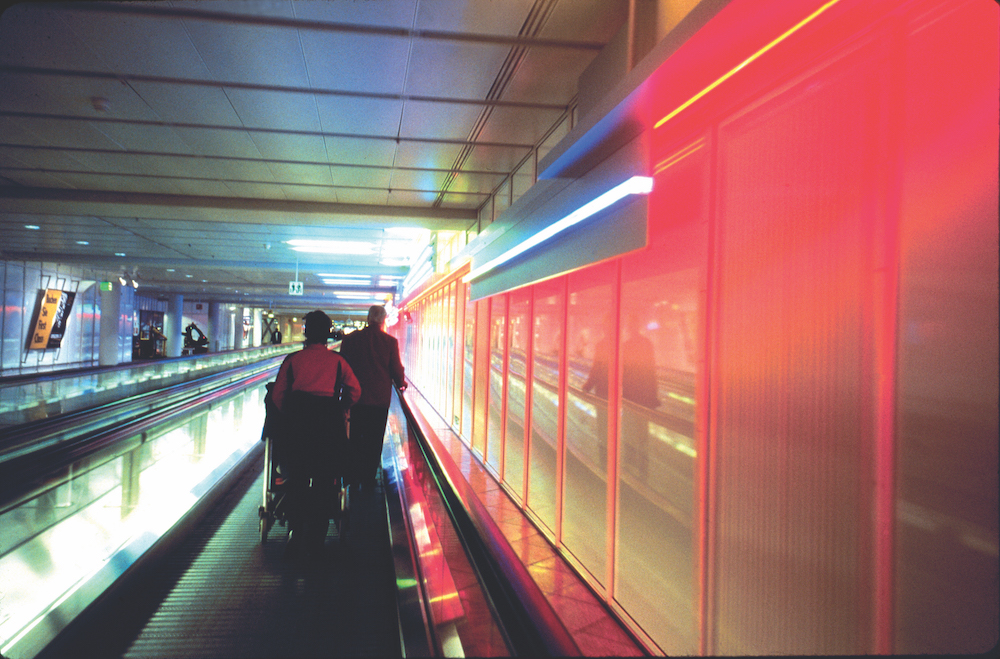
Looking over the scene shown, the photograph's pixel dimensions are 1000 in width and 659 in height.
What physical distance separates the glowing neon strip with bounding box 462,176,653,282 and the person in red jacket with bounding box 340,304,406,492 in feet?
4.76

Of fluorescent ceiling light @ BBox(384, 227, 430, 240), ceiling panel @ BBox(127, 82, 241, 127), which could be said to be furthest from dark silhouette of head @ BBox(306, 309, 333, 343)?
fluorescent ceiling light @ BBox(384, 227, 430, 240)

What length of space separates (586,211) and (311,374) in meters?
2.11

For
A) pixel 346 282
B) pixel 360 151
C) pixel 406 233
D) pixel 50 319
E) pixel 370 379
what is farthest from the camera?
pixel 346 282

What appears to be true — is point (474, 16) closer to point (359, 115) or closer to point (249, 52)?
point (249, 52)

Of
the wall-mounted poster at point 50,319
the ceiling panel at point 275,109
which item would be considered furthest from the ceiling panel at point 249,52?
the wall-mounted poster at point 50,319

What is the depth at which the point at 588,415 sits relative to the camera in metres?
3.64

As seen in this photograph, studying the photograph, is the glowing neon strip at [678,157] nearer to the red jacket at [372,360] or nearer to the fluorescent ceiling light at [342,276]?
the red jacket at [372,360]

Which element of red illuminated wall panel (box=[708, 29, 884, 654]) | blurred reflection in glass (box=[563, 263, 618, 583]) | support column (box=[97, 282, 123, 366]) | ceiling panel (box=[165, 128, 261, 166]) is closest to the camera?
red illuminated wall panel (box=[708, 29, 884, 654])

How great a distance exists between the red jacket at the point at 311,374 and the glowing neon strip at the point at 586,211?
→ 178 centimetres

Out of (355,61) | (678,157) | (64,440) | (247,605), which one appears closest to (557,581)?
(247,605)

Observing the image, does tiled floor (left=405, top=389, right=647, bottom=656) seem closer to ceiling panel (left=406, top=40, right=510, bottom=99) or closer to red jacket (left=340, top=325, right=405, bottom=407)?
red jacket (left=340, top=325, right=405, bottom=407)

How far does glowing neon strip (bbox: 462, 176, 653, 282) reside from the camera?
2342 mm

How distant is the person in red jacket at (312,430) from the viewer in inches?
127

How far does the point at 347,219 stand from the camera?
719cm
